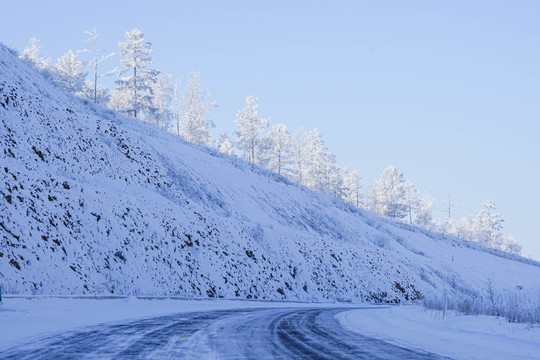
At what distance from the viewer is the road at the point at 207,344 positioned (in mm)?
6113

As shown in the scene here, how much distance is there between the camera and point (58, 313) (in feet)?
37.3

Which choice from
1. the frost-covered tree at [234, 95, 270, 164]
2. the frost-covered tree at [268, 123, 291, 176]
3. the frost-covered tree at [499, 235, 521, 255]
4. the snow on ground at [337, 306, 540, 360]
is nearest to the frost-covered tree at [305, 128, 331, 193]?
the frost-covered tree at [268, 123, 291, 176]

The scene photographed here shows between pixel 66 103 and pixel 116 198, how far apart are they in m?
13.5

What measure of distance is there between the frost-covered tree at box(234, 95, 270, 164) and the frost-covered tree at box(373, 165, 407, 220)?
27708 millimetres

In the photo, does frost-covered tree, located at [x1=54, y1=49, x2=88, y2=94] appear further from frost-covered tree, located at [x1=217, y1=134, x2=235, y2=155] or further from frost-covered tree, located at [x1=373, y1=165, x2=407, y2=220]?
frost-covered tree, located at [x1=373, y1=165, x2=407, y2=220]

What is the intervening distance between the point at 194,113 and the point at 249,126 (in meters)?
8.65

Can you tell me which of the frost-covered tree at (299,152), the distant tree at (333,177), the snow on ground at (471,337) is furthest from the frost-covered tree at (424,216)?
the snow on ground at (471,337)

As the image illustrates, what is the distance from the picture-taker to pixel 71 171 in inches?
810

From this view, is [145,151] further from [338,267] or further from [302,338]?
[302,338]

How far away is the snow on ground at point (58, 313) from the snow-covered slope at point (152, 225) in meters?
0.99

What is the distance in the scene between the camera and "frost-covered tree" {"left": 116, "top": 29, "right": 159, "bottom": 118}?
185 ft

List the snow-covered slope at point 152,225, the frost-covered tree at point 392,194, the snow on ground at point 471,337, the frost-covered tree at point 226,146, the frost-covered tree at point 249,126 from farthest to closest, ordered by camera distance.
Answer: the frost-covered tree at point 392,194 → the frost-covered tree at point 226,146 → the frost-covered tree at point 249,126 → the snow-covered slope at point 152,225 → the snow on ground at point 471,337

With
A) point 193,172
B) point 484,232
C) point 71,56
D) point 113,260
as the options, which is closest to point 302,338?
point 113,260

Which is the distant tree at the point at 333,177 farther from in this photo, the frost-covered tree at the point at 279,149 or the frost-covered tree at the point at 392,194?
the frost-covered tree at the point at 392,194
